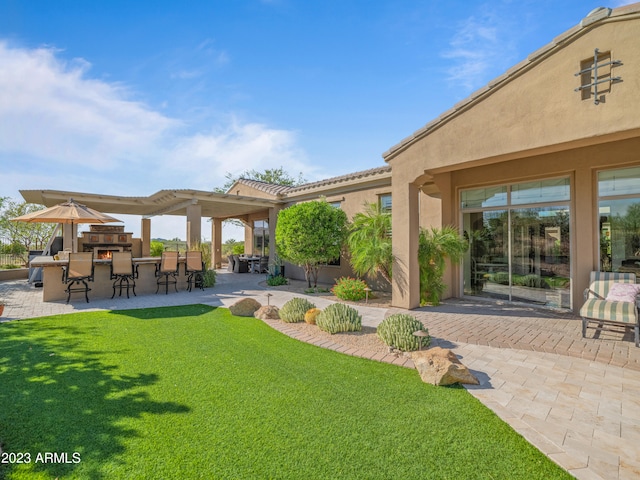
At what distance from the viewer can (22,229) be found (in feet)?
71.3

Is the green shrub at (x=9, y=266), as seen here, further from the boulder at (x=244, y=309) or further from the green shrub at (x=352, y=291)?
the green shrub at (x=352, y=291)

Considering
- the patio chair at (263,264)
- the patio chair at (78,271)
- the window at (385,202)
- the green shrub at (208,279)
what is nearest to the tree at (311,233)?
the window at (385,202)

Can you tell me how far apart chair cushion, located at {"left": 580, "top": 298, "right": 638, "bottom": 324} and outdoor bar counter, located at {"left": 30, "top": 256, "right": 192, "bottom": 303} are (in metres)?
11.5

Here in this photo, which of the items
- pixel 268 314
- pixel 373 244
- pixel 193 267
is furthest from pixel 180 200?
pixel 373 244

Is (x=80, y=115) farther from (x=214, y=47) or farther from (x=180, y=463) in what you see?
(x=180, y=463)

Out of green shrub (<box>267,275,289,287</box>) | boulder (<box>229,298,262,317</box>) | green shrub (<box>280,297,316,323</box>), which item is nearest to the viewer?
green shrub (<box>280,297,316,323</box>)

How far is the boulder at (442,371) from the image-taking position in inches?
150

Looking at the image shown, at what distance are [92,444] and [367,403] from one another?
253cm

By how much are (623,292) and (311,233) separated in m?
7.86

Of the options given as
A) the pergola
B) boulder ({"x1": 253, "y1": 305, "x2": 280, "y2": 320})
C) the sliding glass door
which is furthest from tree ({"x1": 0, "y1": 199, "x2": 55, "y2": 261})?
the sliding glass door

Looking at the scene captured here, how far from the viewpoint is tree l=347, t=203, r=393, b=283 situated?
8.49 meters

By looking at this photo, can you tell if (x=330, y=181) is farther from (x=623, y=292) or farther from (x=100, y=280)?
(x=623, y=292)

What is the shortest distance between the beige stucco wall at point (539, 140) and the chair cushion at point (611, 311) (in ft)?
6.33

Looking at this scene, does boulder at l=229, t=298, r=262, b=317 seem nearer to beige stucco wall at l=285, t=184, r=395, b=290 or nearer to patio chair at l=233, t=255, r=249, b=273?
beige stucco wall at l=285, t=184, r=395, b=290
